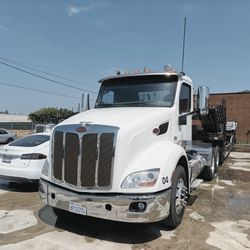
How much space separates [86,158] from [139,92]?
205 cm

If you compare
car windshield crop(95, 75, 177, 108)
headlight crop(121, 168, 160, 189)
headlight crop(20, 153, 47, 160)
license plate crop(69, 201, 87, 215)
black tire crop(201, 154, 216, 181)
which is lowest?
black tire crop(201, 154, 216, 181)

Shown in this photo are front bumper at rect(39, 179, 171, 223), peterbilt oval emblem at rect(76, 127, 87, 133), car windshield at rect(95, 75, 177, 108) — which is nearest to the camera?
front bumper at rect(39, 179, 171, 223)

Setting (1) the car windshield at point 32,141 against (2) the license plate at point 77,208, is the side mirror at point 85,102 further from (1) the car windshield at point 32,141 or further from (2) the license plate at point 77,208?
(2) the license plate at point 77,208

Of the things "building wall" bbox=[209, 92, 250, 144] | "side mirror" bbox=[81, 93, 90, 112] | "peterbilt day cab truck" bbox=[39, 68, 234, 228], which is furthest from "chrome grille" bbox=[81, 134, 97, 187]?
"building wall" bbox=[209, 92, 250, 144]

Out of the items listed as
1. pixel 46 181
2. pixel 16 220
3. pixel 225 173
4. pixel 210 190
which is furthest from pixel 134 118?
pixel 225 173

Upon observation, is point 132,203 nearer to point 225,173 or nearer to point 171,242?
point 171,242

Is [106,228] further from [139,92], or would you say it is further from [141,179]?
[139,92]

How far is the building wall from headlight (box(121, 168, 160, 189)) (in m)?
20.9

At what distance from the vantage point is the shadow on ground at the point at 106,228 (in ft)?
15.8

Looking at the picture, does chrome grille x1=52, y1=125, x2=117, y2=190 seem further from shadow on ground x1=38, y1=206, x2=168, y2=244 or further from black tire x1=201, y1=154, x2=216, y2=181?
black tire x1=201, y1=154, x2=216, y2=181

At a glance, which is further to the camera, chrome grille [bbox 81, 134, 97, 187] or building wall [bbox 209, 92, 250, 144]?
building wall [bbox 209, 92, 250, 144]

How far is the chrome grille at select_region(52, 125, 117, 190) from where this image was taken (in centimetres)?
447

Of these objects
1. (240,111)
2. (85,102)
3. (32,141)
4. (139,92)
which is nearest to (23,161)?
(32,141)

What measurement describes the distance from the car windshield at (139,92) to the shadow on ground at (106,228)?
2132mm
